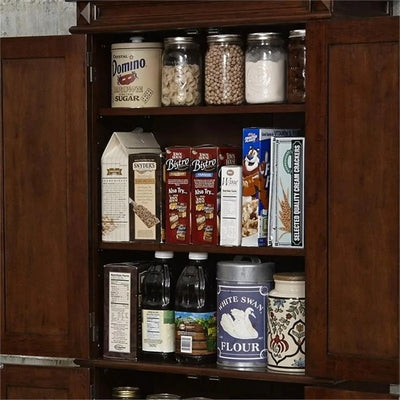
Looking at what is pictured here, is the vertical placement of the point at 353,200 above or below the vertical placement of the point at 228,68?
below

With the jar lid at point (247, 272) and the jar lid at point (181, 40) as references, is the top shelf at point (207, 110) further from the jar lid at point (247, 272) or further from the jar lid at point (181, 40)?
the jar lid at point (247, 272)

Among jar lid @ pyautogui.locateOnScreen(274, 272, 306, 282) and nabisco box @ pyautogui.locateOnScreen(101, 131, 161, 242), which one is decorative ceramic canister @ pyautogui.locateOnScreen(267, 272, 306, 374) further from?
nabisco box @ pyautogui.locateOnScreen(101, 131, 161, 242)

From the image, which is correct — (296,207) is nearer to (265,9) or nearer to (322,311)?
(322,311)

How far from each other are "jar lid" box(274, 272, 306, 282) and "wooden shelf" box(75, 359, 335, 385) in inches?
10.3

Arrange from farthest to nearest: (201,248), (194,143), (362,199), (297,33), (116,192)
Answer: (194,143) < (116,192) < (201,248) < (297,33) < (362,199)

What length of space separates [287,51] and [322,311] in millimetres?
739

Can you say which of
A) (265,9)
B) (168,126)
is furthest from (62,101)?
(265,9)

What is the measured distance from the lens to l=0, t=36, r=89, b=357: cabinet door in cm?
287

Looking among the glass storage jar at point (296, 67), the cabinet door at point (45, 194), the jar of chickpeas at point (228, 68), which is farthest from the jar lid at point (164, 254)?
the glass storage jar at point (296, 67)

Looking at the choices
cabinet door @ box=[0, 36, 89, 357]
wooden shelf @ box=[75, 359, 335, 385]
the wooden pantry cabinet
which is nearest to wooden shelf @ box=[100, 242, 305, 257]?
the wooden pantry cabinet

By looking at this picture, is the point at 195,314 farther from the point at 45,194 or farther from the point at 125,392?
the point at 45,194

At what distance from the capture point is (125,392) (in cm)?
293

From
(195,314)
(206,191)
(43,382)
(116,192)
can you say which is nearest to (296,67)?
(206,191)

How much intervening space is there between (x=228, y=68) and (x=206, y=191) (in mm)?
359
